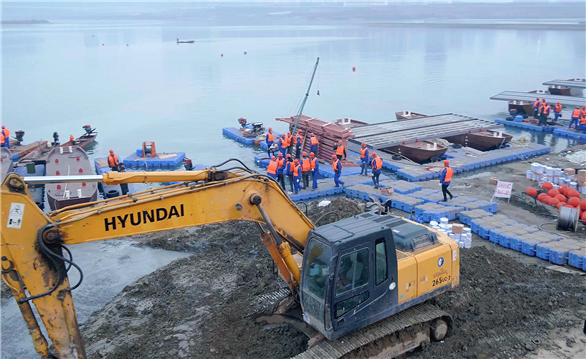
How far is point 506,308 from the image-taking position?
10.4 metres

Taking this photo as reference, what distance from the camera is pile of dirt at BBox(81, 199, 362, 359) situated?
9445 mm

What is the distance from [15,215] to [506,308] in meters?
9.04

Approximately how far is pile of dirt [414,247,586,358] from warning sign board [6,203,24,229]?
6.73 m

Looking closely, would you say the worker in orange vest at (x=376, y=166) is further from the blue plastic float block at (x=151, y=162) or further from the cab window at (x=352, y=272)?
the cab window at (x=352, y=272)

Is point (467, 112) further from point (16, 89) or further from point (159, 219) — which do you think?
point (16, 89)

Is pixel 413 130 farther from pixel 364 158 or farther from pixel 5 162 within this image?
pixel 5 162

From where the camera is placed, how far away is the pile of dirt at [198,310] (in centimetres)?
945

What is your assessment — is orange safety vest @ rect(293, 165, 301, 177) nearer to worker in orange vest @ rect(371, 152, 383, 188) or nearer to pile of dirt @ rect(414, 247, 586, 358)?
worker in orange vest @ rect(371, 152, 383, 188)

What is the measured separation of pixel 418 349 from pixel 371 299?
1889 millimetres

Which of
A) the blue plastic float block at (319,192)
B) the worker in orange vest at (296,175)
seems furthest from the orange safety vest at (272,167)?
the blue plastic float block at (319,192)

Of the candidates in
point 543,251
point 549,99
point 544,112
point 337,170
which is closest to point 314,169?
point 337,170

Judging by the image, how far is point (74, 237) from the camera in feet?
22.7

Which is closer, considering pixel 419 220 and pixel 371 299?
pixel 371 299

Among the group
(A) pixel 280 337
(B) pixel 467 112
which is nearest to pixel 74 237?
(A) pixel 280 337
